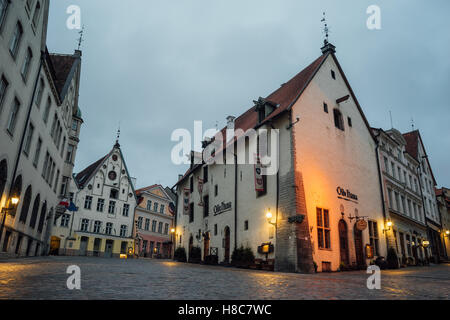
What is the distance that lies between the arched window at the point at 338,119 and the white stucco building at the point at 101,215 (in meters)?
34.4

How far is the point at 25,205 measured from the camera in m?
19.3

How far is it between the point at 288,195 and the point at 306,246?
3.03 metres

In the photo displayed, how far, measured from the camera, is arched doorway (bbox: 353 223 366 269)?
21.8 m

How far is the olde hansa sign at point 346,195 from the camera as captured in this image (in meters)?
22.0

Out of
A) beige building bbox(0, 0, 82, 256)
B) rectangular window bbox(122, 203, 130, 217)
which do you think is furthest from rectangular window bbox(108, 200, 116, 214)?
beige building bbox(0, 0, 82, 256)

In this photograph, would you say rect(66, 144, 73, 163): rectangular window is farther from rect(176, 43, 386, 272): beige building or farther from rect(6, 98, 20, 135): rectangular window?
rect(6, 98, 20, 135): rectangular window

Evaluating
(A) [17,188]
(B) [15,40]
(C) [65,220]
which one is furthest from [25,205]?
(C) [65,220]

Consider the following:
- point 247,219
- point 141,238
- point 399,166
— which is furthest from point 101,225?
point 399,166

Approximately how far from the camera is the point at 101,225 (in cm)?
4562

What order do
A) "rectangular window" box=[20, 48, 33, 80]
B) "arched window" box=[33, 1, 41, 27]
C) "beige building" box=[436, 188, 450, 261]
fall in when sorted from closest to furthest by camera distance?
"rectangular window" box=[20, 48, 33, 80]
"arched window" box=[33, 1, 41, 27]
"beige building" box=[436, 188, 450, 261]

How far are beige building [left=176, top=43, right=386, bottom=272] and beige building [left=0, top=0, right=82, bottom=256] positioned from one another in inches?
527

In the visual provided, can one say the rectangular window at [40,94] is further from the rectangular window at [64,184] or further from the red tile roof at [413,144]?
the red tile roof at [413,144]

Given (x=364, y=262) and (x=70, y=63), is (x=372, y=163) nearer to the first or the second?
(x=364, y=262)

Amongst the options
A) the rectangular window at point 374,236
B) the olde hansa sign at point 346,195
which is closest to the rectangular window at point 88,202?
the olde hansa sign at point 346,195
